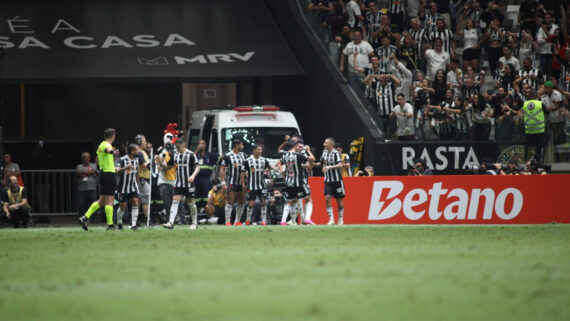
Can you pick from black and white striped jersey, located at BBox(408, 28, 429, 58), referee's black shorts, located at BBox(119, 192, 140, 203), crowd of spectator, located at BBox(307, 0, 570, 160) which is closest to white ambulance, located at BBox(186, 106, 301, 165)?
crowd of spectator, located at BBox(307, 0, 570, 160)

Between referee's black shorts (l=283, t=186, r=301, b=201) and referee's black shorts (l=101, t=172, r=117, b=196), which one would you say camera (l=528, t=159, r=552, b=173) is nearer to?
referee's black shorts (l=283, t=186, r=301, b=201)

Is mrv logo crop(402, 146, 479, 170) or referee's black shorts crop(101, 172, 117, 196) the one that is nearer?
referee's black shorts crop(101, 172, 117, 196)

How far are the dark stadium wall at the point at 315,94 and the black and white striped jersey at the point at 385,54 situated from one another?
1253 millimetres

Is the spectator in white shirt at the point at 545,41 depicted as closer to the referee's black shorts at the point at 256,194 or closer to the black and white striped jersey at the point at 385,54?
the black and white striped jersey at the point at 385,54

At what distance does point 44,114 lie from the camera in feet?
120

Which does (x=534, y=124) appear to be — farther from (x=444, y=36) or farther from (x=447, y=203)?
(x=444, y=36)

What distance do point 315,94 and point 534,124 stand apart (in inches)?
307

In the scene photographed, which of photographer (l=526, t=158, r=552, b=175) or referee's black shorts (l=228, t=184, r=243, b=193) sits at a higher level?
photographer (l=526, t=158, r=552, b=175)

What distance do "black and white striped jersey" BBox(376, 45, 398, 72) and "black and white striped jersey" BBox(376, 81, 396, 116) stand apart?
2.48 ft

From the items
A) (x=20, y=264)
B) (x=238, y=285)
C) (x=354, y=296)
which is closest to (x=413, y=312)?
(x=354, y=296)

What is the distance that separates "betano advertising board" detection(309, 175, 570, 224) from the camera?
966 inches

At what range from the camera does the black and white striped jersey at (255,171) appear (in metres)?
24.1

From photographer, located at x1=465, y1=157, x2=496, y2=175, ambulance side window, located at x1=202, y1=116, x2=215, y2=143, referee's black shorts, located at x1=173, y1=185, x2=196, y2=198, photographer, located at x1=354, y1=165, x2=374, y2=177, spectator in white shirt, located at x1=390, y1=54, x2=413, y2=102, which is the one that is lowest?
referee's black shorts, located at x1=173, y1=185, x2=196, y2=198

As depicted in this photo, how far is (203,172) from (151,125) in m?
11.6
